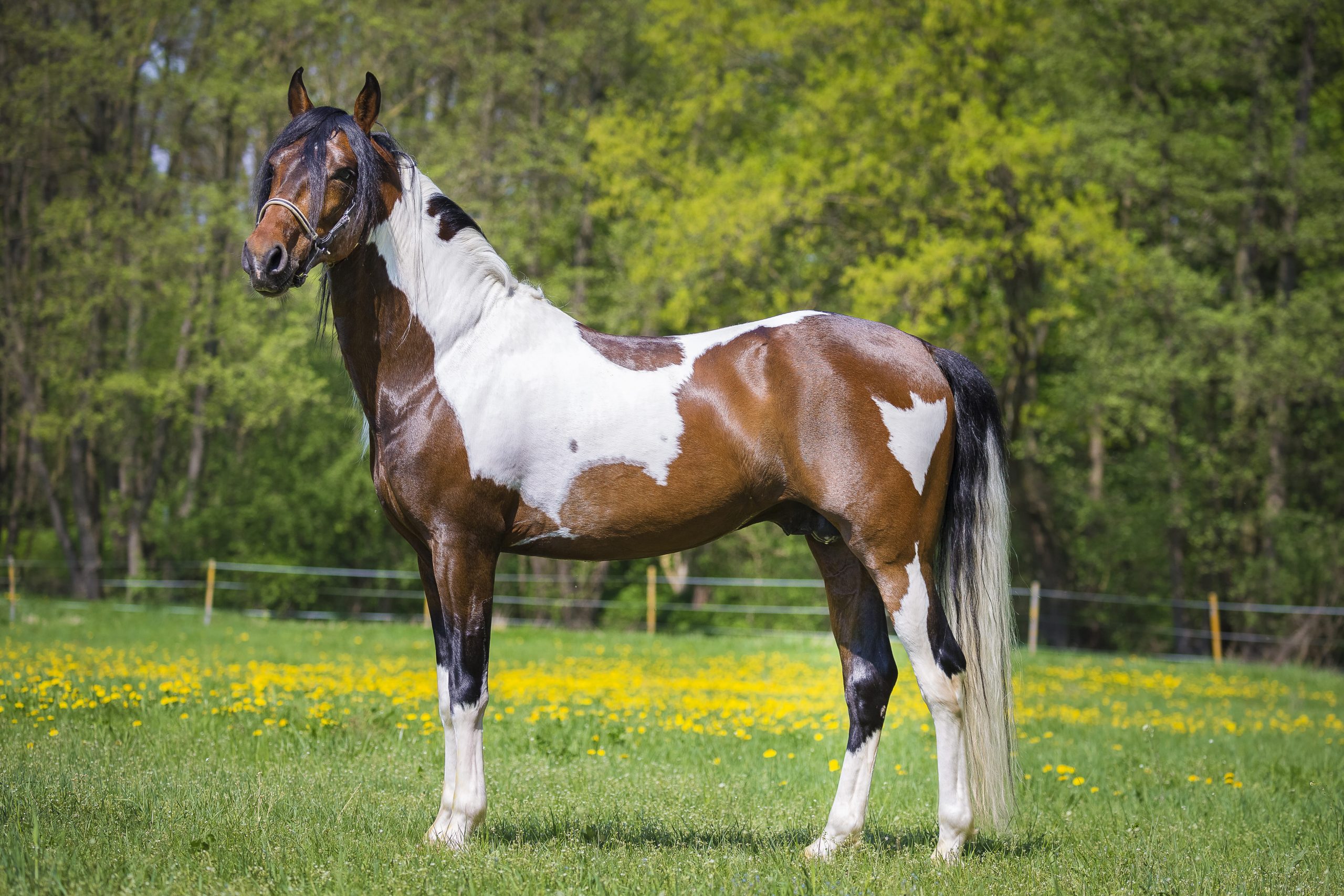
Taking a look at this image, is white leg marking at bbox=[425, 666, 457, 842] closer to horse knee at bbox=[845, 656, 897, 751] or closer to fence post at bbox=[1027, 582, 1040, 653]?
horse knee at bbox=[845, 656, 897, 751]

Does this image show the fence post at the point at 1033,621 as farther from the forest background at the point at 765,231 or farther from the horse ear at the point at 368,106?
the horse ear at the point at 368,106

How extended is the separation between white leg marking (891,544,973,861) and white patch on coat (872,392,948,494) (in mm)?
324

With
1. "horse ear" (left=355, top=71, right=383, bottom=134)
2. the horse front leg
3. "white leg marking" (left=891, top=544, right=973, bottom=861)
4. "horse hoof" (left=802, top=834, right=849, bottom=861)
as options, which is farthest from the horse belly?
"horse ear" (left=355, top=71, right=383, bottom=134)

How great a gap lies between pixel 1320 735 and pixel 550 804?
7.27 meters

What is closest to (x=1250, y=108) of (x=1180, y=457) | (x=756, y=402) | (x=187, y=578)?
(x=1180, y=457)

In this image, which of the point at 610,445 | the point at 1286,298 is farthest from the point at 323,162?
the point at 1286,298

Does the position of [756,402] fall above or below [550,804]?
above

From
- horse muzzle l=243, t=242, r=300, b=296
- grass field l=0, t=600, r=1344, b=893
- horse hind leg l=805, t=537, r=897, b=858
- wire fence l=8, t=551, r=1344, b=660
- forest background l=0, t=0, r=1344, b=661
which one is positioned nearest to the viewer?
grass field l=0, t=600, r=1344, b=893

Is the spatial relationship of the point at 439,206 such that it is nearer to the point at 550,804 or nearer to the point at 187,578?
the point at 550,804

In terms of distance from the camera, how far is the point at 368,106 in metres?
4.21

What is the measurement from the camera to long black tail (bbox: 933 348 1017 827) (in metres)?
4.36

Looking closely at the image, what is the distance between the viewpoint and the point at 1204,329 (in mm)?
19250

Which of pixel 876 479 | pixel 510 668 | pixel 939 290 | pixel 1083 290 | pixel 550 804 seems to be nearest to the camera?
pixel 876 479

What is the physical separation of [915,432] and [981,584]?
0.72 meters
